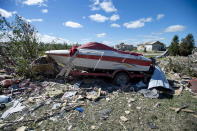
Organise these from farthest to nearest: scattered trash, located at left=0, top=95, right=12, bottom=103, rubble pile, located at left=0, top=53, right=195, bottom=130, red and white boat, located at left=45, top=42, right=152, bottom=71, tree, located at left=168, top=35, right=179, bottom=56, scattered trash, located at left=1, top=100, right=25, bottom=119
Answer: tree, located at left=168, top=35, right=179, bottom=56, red and white boat, located at left=45, top=42, right=152, bottom=71, scattered trash, located at left=0, top=95, right=12, bottom=103, scattered trash, located at left=1, top=100, right=25, bottom=119, rubble pile, located at left=0, top=53, right=195, bottom=130

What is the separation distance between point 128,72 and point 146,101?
159cm

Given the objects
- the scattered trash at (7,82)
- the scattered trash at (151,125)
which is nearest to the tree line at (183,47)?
the scattered trash at (151,125)

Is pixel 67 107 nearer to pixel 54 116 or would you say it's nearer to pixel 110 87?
pixel 54 116

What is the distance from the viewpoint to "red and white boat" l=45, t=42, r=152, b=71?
14.7ft

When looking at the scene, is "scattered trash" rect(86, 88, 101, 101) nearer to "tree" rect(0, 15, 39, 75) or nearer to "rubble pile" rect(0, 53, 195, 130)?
"rubble pile" rect(0, 53, 195, 130)

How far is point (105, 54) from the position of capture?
4.56 meters

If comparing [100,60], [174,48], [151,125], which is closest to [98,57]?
[100,60]

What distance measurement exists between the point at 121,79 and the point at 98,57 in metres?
1.38

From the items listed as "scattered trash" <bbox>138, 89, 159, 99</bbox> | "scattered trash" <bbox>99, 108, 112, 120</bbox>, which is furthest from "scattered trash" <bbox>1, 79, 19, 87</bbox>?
"scattered trash" <bbox>138, 89, 159, 99</bbox>

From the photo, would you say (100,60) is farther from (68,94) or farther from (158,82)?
(158,82)

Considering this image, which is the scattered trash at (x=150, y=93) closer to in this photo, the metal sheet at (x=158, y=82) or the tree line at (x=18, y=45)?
the metal sheet at (x=158, y=82)

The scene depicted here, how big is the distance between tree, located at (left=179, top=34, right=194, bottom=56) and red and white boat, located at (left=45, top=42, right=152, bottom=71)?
74.6ft

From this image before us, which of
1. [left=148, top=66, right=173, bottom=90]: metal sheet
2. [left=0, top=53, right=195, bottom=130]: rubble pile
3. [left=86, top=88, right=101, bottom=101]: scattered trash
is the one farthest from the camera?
[left=148, top=66, right=173, bottom=90]: metal sheet

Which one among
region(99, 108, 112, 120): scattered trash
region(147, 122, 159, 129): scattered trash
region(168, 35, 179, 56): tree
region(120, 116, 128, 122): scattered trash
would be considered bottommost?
region(147, 122, 159, 129): scattered trash
